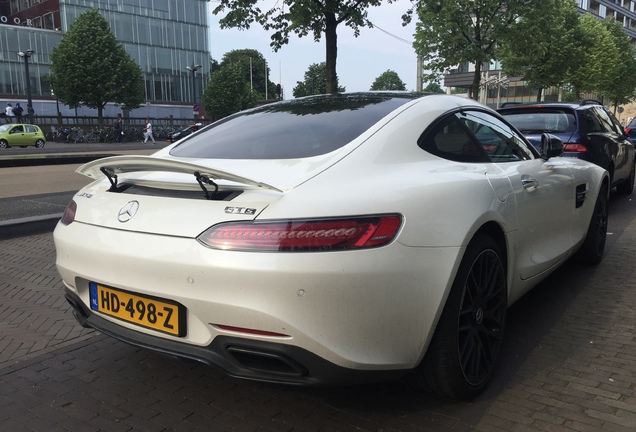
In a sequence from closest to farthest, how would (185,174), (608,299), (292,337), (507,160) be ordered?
1. (292,337)
2. (185,174)
3. (507,160)
4. (608,299)

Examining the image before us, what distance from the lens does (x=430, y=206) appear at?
7.55ft

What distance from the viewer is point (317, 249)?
200 centimetres

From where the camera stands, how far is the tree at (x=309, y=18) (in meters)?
10.8

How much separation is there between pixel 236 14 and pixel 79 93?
3350cm

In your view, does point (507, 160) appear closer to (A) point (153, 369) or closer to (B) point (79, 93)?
(A) point (153, 369)

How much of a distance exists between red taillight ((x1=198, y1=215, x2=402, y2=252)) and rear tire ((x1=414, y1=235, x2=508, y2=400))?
1.79ft

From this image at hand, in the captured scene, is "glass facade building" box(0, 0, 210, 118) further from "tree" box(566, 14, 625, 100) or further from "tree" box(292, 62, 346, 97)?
"tree" box(292, 62, 346, 97)

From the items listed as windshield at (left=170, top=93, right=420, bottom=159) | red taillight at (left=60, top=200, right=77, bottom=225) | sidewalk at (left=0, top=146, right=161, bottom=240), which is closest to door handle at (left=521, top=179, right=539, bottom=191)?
windshield at (left=170, top=93, right=420, bottom=159)

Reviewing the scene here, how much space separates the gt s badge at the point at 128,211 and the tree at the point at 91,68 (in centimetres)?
4223

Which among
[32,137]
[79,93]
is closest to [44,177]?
[32,137]

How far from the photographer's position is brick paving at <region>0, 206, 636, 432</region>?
2451 millimetres

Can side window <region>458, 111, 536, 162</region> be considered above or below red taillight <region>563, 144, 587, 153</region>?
above

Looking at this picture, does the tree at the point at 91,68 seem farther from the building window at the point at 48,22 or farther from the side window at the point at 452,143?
the side window at the point at 452,143

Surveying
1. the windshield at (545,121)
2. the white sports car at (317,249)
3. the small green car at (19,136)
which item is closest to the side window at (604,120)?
the windshield at (545,121)
